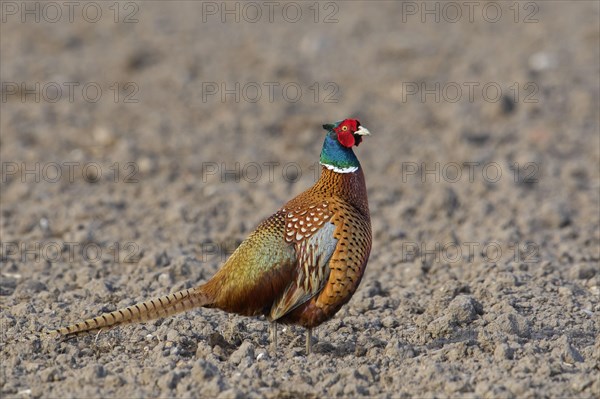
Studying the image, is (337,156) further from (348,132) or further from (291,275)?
(291,275)

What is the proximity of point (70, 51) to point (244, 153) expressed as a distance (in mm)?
4598

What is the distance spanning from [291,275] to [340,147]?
33.6 inches

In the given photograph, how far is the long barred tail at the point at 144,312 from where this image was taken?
5.86 metres

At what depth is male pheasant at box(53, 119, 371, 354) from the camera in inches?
233

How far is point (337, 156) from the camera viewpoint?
20.3 feet

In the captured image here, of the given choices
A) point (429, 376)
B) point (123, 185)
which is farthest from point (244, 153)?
point (429, 376)

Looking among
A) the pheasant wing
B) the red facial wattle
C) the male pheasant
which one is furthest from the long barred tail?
the red facial wattle

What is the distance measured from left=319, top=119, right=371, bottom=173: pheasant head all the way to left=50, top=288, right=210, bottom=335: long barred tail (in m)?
1.13

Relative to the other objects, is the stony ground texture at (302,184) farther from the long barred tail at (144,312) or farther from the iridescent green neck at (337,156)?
the iridescent green neck at (337,156)

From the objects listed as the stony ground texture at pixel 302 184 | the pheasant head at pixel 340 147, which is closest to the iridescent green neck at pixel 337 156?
the pheasant head at pixel 340 147

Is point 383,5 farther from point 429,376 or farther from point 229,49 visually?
point 429,376

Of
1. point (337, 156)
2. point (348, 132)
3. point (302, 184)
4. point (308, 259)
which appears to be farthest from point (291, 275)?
point (302, 184)

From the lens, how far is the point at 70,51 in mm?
14594

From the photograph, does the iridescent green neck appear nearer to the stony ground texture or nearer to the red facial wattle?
the red facial wattle
